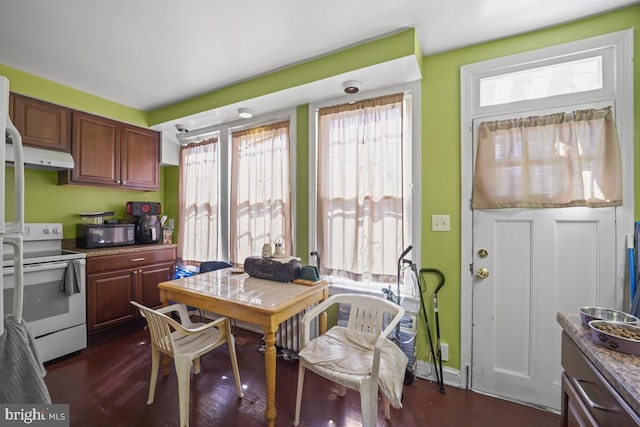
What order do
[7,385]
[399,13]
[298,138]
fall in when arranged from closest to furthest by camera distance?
[7,385], [399,13], [298,138]

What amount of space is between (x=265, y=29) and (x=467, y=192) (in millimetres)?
1875

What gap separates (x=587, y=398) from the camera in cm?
92

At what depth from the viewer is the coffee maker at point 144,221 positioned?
323cm

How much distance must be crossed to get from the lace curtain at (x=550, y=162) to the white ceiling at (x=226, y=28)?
679 millimetres

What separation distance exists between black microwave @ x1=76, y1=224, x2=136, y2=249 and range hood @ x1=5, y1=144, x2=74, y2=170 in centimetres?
66

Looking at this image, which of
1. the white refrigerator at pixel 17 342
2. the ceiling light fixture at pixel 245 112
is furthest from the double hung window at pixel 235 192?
the white refrigerator at pixel 17 342

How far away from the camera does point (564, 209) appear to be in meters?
1.73

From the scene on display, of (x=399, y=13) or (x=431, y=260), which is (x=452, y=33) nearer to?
(x=399, y=13)

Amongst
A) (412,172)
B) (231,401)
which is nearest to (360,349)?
(231,401)

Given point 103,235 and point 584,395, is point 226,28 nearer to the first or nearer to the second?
point 103,235

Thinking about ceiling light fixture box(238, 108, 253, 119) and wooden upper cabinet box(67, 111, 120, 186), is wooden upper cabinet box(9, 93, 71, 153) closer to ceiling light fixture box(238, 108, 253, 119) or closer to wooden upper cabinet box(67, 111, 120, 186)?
wooden upper cabinet box(67, 111, 120, 186)

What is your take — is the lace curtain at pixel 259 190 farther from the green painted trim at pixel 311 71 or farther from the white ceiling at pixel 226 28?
the white ceiling at pixel 226 28

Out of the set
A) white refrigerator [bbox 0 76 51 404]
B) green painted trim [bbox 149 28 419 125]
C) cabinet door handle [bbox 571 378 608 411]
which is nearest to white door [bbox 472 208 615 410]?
cabinet door handle [bbox 571 378 608 411]

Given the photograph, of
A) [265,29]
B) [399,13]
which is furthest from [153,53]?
[399,13]
